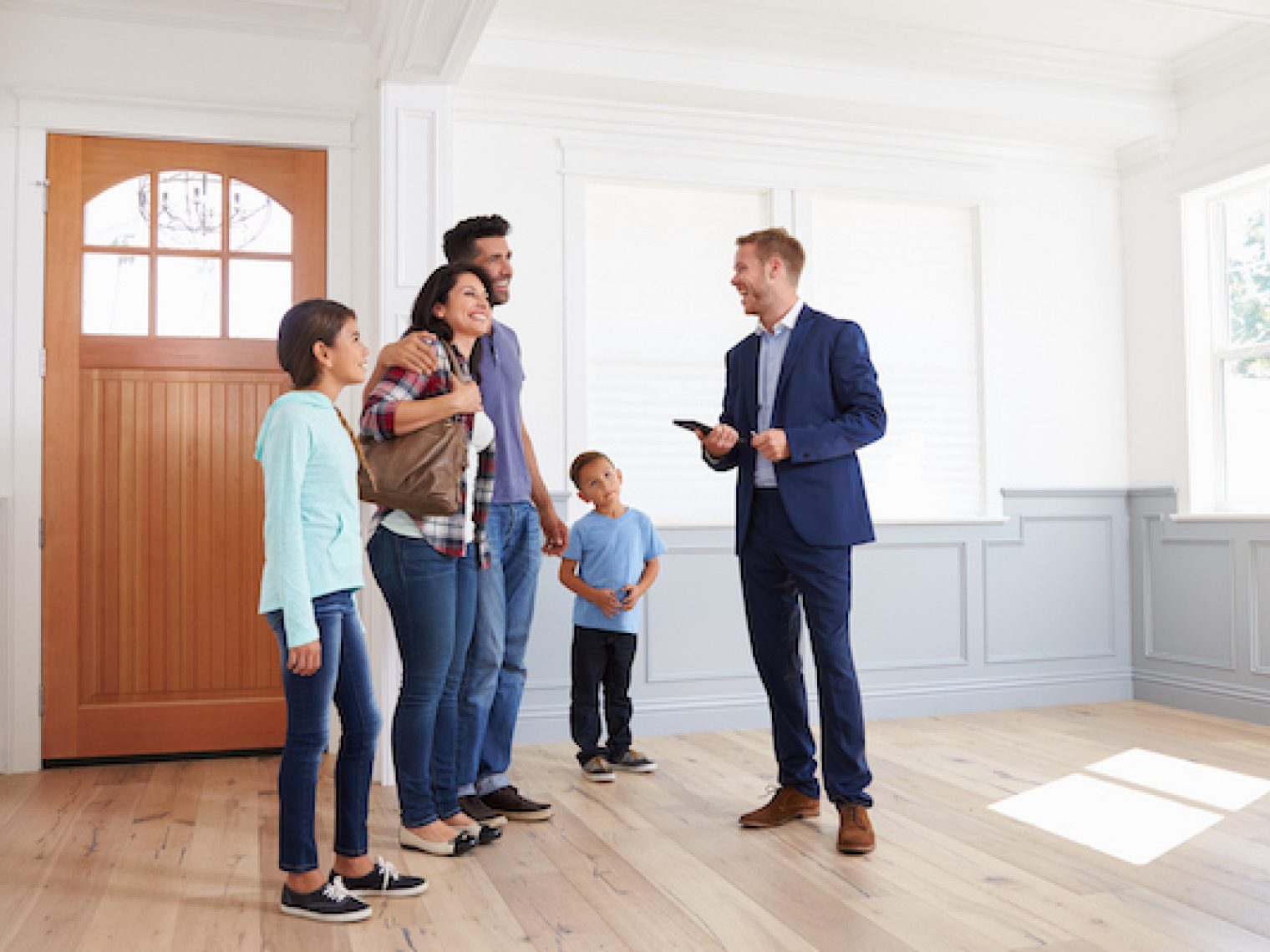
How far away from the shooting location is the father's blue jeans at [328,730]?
2225mm

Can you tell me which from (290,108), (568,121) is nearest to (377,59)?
(290,108)

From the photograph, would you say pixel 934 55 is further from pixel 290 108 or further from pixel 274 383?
pixel 274 383

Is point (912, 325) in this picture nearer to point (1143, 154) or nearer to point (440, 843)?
point (1143, 154)

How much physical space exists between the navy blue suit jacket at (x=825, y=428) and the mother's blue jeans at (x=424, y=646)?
0.81 meters

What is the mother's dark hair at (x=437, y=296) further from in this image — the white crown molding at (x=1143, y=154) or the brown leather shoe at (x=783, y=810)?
the white crown molding at (x=1143, y=154)

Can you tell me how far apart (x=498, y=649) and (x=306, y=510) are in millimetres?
768

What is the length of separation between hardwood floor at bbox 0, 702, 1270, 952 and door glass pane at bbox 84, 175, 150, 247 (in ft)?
6.20

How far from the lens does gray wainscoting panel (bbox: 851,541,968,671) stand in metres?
4.76

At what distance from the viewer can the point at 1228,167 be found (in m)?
4.69

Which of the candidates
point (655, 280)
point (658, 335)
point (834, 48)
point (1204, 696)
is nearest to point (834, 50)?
point (834, 48)

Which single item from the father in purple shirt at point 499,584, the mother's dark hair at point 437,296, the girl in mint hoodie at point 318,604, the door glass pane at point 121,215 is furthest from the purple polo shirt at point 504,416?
the door glass pane at point 121,215

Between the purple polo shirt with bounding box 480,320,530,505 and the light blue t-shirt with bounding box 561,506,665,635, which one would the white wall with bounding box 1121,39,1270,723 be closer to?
the light blue t-shirt with bounding box 561,506,665,635

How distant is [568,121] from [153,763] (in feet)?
9.49

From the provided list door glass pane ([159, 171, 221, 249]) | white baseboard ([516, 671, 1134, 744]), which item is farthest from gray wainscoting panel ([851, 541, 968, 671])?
door glass pane ([159, 171, 221, 249])
